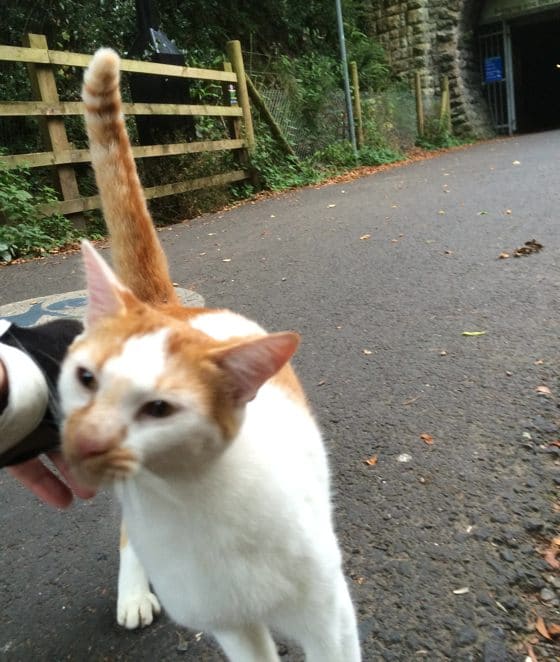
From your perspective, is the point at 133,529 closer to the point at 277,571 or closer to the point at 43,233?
the point at 277,571

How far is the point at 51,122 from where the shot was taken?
23.4 feet

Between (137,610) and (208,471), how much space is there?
830mm

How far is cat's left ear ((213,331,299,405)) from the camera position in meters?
1.13

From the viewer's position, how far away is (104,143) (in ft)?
6.14

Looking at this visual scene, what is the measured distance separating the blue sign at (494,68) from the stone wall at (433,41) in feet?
3.31

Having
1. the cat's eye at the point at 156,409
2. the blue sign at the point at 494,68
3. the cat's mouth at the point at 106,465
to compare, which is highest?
the blue sign at the point at 494,68

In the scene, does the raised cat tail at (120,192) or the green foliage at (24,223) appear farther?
the green foliage at (24,223)

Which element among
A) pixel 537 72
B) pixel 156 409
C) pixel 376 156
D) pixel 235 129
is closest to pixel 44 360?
pixel 156 409

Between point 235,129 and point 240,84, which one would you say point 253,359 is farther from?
point 240,84

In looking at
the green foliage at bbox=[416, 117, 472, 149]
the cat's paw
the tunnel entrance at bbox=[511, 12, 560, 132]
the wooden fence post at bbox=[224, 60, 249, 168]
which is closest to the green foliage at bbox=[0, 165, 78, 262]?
the wooden fence post at bbox=[224, 60, 249, 168]

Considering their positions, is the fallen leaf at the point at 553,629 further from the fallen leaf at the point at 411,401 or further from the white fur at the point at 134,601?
the fallen leaf at the point at 411,401

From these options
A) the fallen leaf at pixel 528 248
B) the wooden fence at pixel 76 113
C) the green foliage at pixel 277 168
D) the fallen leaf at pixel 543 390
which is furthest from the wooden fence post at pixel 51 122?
the fallen leaf at pixel 543 390

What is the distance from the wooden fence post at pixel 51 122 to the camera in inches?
274

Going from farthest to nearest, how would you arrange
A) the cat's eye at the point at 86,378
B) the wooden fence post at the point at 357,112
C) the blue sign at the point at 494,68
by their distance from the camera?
the blue sign at the point at 494,68, the wooden fence post at the point at 357,112, the cat's eye at the point at 86,378
